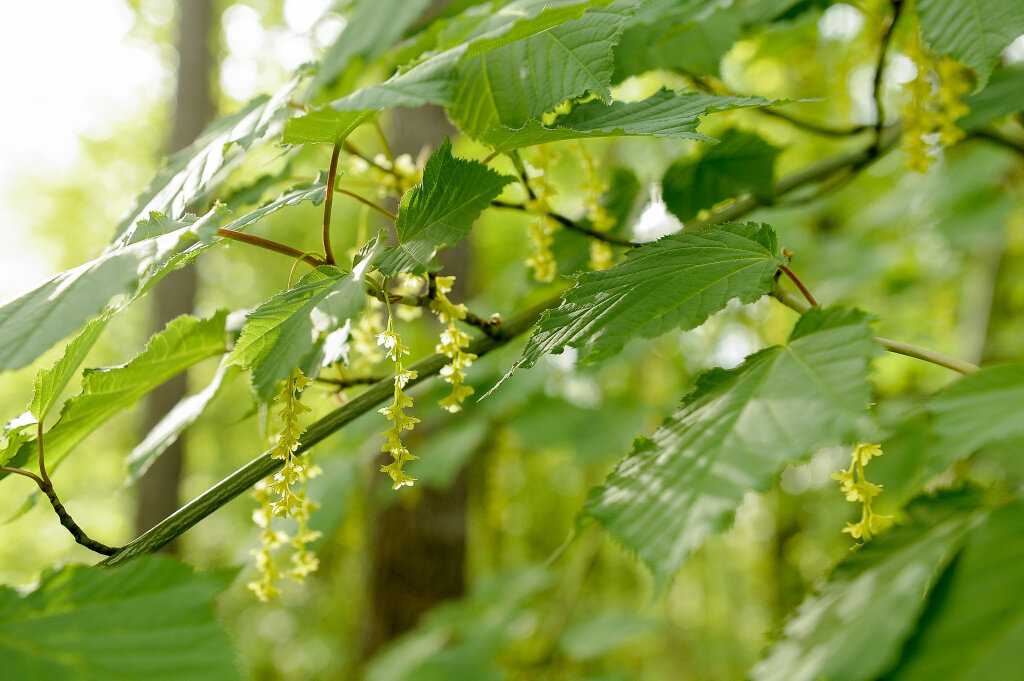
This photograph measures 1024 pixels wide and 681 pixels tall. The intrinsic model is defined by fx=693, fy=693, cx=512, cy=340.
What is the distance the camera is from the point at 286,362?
596 millimetres

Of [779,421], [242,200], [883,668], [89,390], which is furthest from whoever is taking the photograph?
[242,200]

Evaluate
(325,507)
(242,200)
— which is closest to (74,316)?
(242,200)

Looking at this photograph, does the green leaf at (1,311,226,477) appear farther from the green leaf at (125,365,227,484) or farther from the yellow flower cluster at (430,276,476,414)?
the yellow flower cluster at (430,276,476,414)

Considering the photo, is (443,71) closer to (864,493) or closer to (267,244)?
(267,244)

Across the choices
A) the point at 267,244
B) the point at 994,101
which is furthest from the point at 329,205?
the point at 994,101

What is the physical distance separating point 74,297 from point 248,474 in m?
0.28

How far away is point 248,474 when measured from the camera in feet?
2.49

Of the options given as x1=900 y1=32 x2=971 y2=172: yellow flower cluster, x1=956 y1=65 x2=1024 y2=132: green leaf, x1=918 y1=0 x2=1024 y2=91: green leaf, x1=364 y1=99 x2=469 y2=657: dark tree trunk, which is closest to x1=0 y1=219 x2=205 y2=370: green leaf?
x1=918 y1=0 x2=1024 y2=91: green leaf

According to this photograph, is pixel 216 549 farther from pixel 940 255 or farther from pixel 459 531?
pixel 940 255

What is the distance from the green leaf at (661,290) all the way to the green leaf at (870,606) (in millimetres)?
257

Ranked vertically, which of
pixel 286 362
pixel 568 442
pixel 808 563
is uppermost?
pixel 286 362

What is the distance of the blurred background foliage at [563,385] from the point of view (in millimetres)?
2072

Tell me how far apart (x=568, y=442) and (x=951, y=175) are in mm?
1765

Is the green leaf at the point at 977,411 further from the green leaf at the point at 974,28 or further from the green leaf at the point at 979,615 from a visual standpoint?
the green leaf at the point at 974,28
